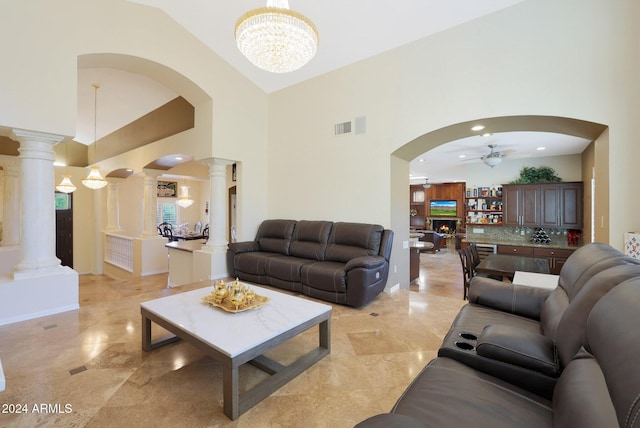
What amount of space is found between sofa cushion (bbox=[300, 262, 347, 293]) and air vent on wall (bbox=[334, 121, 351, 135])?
2.13m

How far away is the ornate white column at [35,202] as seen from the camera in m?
3.31

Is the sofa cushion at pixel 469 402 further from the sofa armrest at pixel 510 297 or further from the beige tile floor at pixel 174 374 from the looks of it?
the sofa armrest at pixel 510 297

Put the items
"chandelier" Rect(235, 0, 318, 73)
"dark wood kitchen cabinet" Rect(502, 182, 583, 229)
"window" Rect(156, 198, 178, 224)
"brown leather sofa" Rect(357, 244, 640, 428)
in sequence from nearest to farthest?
"brown leather sofa" Rect(357, 244, 640, 428) → "chandelier" Rect(235, 0, 318, 73) → "dark wood kitchen cabinet" Rect(502, 182, 583, 229) → "window" Rect(156, 198, 178, 224)

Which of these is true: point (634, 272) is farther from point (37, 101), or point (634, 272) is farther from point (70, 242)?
point (70, 242)

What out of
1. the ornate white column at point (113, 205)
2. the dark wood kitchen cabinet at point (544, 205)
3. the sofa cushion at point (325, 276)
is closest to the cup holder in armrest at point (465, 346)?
the sofa cushion at point (325, 276)

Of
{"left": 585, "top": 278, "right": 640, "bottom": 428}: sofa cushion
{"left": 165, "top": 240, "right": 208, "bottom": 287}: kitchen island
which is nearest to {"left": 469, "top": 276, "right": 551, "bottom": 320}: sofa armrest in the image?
{"left": 585, "top": 278, "right": 640, "bottom": 428}: sofa cushion

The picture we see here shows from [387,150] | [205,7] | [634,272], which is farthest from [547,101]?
[205,7]

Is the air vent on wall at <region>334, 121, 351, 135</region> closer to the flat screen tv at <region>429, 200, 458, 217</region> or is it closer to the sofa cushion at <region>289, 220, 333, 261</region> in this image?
the sofa cushion at <region>289, 220, 333, 261</region>

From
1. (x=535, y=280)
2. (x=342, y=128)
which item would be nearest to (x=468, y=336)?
(x=535, y=280)

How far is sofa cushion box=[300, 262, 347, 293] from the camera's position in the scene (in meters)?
3.63

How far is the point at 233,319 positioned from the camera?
2.19m

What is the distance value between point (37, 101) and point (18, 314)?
7.78 feet

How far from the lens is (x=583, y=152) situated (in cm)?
629

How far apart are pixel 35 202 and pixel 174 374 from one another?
9.24 ft
